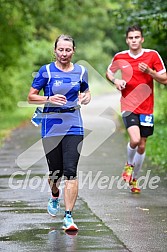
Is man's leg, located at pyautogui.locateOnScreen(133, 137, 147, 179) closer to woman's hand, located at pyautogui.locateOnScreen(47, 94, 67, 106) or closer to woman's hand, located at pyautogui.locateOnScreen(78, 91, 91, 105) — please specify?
woman's hand, located at pyautogui.locateOnScreen(78, 91, 91, 105)

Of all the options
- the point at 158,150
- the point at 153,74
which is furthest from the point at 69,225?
the point at 158,150

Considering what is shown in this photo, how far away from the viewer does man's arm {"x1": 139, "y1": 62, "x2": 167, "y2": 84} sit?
1029 centimetres

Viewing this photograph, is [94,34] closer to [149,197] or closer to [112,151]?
[112,151]

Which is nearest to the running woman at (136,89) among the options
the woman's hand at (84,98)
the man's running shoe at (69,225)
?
the woman's hand at (84,98)

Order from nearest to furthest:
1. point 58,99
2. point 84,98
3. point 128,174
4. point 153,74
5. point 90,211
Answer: point 58,99, point 84,98, point 90,211, point 153,74, point 128,174

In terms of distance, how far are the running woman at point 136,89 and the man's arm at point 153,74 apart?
1.4 inches

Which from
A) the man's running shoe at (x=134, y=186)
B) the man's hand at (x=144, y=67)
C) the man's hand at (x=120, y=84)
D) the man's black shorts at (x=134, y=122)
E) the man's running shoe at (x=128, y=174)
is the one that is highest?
the man's hand at (x=144, y=67)

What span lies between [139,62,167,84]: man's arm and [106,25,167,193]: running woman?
0.04m

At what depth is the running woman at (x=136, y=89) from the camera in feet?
34.9

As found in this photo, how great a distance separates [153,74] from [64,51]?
2.56 m

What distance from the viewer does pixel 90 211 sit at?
924 centimetres

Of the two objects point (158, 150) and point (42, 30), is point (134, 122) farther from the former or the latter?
point (42, 30)

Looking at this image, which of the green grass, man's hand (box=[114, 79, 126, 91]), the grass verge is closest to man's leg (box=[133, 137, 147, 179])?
man's hand (box=[114, 79, 126, 91])

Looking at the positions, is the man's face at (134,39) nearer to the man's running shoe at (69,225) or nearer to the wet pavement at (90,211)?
the wet pavement at (90,211)
